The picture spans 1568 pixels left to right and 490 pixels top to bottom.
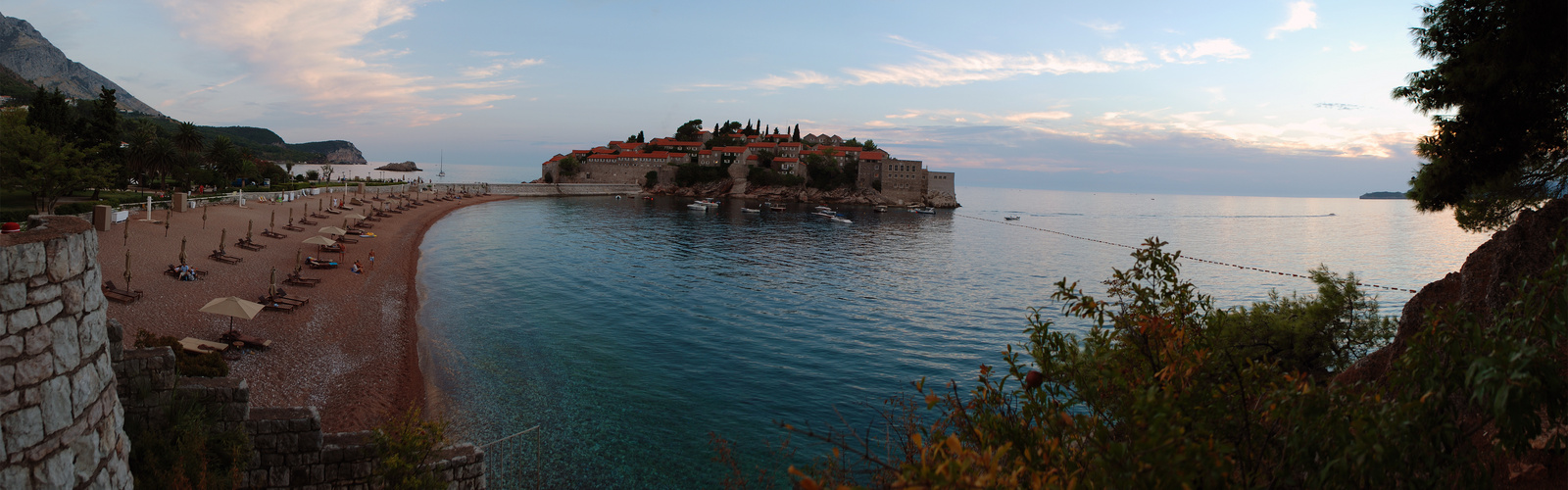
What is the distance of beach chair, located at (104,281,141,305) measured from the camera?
1853cm

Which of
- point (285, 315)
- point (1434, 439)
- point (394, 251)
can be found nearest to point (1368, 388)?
point (1434, 439)

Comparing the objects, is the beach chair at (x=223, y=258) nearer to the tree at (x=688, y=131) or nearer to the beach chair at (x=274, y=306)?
the beach chair at (x=274, y=306)

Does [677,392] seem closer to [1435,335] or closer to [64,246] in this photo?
[64,246]

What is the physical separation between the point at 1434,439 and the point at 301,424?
→ 37.7 ft

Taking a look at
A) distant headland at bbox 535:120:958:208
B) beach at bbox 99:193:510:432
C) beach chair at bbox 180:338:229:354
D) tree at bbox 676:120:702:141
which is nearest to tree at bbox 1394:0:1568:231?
beach at bbox 99:193:510:432

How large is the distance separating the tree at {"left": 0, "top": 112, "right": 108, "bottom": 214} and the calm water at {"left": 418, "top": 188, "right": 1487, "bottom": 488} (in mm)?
16436

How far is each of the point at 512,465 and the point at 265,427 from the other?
5101 mm

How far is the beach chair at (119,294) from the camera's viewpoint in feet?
60.8

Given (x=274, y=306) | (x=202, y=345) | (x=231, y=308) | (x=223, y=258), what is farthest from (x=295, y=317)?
(x=223, y=258)

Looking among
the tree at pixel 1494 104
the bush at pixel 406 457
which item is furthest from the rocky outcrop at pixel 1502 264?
the bush at pixel 406 457

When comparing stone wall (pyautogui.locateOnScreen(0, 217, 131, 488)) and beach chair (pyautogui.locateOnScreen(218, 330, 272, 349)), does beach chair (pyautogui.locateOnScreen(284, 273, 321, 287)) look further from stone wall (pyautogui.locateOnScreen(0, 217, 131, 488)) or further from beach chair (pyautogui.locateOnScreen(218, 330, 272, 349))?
stone wall (pyautogui.locateOnScreen(0, 217, 131, 488))

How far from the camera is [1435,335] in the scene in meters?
3.81

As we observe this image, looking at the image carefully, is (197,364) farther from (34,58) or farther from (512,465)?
(34,58)

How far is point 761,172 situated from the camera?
390ft
